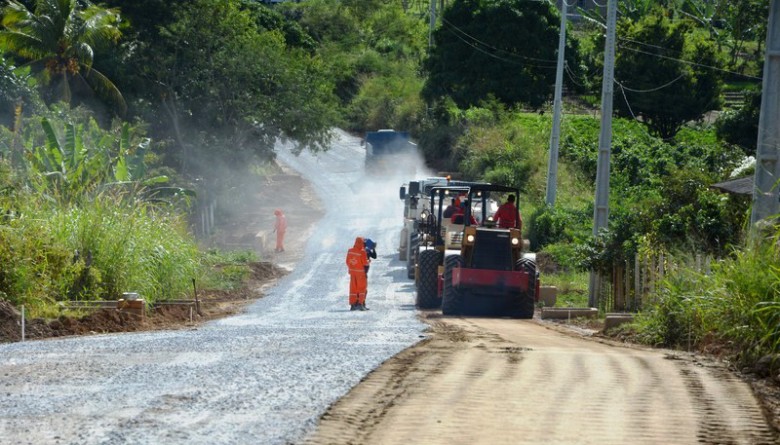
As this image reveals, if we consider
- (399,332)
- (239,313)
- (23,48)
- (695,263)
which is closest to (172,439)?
(399,332)

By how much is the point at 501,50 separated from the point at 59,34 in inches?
1090

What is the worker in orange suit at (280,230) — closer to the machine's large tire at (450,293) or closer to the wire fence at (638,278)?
the wire fence at (638,278)

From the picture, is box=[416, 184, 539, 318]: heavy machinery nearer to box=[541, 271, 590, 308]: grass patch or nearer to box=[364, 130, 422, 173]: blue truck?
box=[541, 271, 590, 308]: grass patch

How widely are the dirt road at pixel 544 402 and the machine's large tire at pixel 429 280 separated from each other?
11.2 meters

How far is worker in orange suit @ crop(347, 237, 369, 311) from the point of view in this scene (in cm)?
2617

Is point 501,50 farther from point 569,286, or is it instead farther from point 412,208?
point 569,286

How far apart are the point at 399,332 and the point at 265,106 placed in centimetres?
3776

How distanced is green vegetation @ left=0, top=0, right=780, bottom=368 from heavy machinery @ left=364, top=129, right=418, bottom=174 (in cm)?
216

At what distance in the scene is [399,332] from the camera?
60.5ft

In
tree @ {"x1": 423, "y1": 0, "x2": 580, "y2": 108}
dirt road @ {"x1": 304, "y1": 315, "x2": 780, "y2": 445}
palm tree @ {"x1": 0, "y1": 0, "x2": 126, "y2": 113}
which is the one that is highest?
tree @ {"x1": 423, "y1": 0, "x2": 580, "y2": 108}

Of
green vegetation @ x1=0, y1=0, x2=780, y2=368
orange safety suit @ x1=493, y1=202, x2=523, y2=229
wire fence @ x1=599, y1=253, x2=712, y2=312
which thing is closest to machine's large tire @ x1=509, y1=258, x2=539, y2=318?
orange safety suit @ x1=493, y1=202, x2=523, y2=229

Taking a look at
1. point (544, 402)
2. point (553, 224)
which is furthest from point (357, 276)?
point (553, 224)

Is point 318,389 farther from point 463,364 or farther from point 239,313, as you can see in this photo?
point 239,313

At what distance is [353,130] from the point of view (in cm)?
8394
